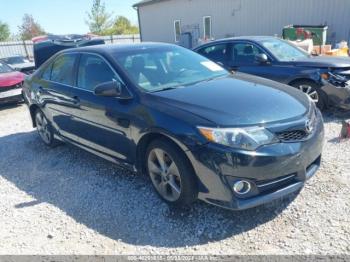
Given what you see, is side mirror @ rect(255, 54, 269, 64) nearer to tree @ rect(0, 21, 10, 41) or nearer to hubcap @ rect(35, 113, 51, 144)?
hubcap @ rect(35, 113, 51, 144)

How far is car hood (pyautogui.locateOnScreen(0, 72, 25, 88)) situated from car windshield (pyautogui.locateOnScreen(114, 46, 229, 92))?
22.3ft

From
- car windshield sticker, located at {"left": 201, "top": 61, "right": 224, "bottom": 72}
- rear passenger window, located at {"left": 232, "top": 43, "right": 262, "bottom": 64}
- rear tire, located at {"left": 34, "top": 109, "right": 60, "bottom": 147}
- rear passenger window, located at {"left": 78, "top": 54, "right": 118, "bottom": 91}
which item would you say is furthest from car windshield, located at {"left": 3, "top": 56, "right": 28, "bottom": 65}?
car windshield sticker, located at {"left": 201, "top": 61, "right": 224, "bottom": 72}

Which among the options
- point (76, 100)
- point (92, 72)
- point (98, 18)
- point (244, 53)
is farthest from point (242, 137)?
point (98, 18)

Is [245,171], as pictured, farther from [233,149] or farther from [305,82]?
[305,82]

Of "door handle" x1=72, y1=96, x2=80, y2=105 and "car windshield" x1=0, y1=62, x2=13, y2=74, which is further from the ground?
"door handle" x1=72, y1=96, x2=80, y2=105

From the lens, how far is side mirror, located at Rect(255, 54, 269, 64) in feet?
20.0

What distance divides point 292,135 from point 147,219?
1593 millimetres

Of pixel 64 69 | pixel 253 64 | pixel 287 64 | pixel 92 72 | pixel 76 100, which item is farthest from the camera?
pixel 253 64

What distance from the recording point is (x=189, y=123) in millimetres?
2732

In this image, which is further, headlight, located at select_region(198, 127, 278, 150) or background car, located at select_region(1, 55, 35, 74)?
background car, located at select_region(1, 55, 35, 74)

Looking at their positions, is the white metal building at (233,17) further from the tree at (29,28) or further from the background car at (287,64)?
the tree at (29,28)

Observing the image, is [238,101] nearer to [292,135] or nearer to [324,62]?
[292,135]

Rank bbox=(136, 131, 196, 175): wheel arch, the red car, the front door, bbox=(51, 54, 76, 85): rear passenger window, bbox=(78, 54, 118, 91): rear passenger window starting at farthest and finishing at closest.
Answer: the red car < the front door < bbox=(51, 54, 76, 85): rear passenger window < bbox=(78, 54, 118, 91): rear passenger window < bbox=(136, 131, 196, 175): wheel arch

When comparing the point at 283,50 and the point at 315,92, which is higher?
the point at 283,50
